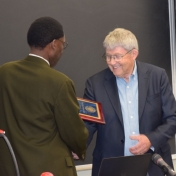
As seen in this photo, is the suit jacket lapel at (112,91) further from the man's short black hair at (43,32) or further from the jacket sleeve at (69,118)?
the man's short black hair at (43,32)

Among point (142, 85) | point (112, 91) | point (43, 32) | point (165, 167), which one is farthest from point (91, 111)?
point (165, 167)

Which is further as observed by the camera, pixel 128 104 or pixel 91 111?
pixel 128 104

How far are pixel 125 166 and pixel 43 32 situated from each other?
2.70 feet

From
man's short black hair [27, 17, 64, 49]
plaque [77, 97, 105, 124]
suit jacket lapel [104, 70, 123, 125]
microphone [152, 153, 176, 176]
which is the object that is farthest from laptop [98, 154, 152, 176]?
man's short black hair [27, 17, 64, 49]

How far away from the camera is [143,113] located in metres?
2.78

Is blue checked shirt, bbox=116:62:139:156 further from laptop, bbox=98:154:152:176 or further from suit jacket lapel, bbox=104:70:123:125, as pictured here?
laptop, bbox=98:154:152:176

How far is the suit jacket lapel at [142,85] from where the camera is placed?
279cm

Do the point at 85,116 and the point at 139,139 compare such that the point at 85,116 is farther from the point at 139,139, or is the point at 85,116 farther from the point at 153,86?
the point at 153,86

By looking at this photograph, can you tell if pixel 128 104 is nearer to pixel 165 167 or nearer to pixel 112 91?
pixel 112 91

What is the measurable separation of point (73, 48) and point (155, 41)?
74 cm

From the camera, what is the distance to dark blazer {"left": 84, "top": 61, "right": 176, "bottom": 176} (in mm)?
2770

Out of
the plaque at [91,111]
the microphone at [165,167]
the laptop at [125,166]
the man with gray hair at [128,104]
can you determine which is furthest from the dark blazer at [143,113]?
the microphone at [165,167]

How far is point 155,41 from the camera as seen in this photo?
372 centimetres

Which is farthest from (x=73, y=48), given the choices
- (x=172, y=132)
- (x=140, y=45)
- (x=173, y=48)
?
(x=172, y=132)
